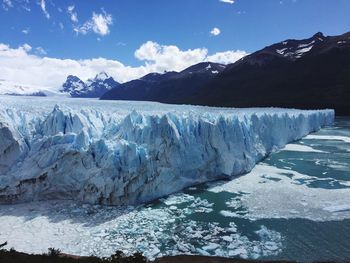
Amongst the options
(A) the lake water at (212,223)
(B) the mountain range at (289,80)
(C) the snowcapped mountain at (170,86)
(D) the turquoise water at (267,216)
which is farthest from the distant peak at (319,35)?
(A) the lake water at (212,223)

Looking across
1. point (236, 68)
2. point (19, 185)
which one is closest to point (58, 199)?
point (19, 185)

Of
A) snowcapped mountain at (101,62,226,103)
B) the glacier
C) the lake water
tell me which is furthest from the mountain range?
the lake water

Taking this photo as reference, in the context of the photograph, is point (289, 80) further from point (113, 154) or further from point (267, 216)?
Result: point (113, 154)

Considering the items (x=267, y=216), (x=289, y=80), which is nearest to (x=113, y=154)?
(x=267, y=216)

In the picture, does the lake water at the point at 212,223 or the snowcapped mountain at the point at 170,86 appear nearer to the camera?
the lake water at the point at 212,223

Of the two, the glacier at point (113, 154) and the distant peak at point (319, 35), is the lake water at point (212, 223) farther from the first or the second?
the distant peak at point (319, 35)
